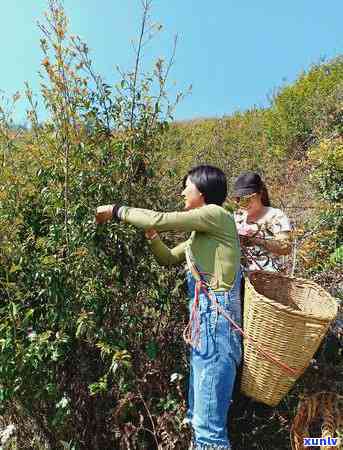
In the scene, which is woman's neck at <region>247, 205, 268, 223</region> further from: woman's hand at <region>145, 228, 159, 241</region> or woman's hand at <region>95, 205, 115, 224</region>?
woman's hand at <region>95, 205, 115, 224</region>

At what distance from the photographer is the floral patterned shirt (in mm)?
2615

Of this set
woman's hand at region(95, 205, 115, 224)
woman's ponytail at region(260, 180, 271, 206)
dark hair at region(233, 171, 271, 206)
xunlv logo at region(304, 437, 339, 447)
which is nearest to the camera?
woman's hand at region(95, 205, 115, 224)

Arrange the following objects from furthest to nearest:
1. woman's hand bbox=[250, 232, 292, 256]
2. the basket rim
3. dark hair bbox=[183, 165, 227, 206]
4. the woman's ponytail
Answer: the woman's ponytail < woman's hand bbox=[250, 232, 292, 256] < dark hair bbox=[183, 165, 227, 206] < the basket rim

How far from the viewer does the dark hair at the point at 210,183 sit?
2.25 m

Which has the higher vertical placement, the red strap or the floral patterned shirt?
the floral patterned shirt

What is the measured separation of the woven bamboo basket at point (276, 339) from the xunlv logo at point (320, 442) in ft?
1.17

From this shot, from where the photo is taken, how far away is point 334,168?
661 centimetres

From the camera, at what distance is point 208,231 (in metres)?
2.12

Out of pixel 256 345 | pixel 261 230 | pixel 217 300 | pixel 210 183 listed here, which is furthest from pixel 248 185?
pixel 256 345

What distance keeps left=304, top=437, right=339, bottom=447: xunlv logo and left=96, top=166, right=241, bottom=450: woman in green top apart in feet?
1.79

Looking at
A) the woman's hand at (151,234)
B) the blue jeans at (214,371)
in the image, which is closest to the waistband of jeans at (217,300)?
the blue jeans at (214,371)

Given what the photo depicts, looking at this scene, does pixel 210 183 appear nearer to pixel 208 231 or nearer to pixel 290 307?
pixel 208 231

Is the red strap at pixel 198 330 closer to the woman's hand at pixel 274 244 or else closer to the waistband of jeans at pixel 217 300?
the waistband of jeans at pixel 217 300

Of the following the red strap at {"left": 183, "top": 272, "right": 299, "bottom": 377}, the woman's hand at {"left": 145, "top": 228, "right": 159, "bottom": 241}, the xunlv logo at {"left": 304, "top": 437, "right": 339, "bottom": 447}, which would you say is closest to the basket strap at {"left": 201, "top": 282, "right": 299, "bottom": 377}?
the red strap at {"left": 183, "top": 272, "right": 299, "bottom": 377}
